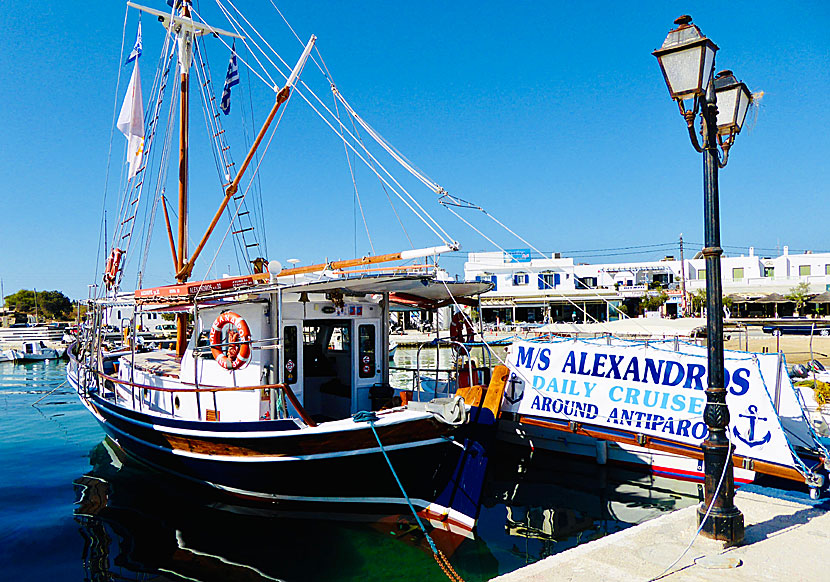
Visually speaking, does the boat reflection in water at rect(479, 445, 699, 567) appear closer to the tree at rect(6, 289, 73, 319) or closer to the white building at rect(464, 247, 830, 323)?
the white building at rect(464, 247, 830, 323)

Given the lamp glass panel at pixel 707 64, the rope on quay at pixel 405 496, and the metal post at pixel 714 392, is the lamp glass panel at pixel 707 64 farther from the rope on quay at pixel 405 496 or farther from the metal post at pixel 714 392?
the rope on quay at pixel 405 496

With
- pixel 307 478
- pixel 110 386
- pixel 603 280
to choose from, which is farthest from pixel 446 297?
pixel 603 280

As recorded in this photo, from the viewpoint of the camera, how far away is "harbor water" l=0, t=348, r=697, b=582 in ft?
26.9

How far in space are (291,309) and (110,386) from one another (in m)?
8.43

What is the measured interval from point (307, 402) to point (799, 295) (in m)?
56.9

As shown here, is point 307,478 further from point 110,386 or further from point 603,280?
point 603,280

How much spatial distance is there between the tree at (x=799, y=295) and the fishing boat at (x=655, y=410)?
48.2 m

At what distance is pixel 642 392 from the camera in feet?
38.3

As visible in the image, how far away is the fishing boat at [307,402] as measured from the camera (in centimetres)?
876

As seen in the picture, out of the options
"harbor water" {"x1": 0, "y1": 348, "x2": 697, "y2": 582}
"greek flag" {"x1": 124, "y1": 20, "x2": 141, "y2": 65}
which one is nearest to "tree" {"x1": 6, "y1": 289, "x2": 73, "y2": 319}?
"greek flag" {"x1": 124, "y1": 20, "x2": 141, "y2": 65}

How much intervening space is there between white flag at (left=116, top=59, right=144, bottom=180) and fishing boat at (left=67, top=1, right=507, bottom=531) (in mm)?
5781

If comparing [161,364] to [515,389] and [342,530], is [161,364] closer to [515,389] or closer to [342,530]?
[342,530]

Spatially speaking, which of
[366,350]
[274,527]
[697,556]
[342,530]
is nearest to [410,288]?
[366,350]

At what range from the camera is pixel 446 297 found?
1176 cm
